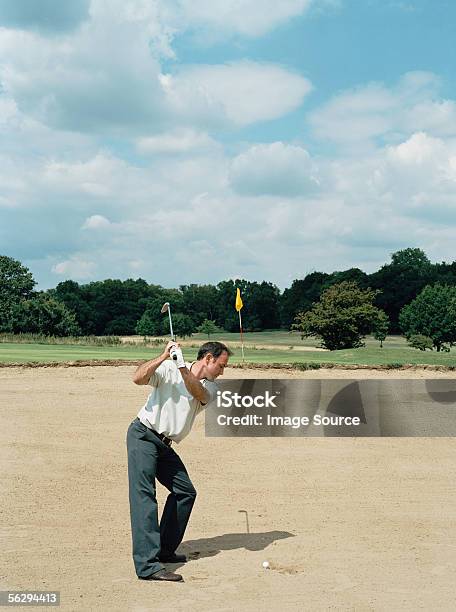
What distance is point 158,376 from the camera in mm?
6484

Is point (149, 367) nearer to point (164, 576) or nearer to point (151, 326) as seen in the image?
point (164, 576)

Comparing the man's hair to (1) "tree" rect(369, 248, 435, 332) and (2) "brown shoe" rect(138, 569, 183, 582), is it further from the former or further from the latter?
(1) "tree" rect(369, 248, 435, 332)

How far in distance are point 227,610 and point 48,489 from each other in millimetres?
5220

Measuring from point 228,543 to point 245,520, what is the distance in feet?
3.72

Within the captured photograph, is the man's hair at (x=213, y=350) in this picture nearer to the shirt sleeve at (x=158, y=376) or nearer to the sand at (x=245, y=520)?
the shirt sleeve at (x=158, y=376)

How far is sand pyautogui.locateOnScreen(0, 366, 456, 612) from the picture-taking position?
6.11 m

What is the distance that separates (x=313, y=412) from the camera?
17.2 meters

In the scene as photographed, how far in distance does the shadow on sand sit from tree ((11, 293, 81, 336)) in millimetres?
42727

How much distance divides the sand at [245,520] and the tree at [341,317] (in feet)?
67.9

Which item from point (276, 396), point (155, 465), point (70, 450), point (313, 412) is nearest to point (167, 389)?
point (155, 465)

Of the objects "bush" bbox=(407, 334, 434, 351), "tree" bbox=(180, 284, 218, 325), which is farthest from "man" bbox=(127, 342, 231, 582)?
"tree" bbox=(180, 284, 218, 325)

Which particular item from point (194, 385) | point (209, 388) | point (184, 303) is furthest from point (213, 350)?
point (184, 303)

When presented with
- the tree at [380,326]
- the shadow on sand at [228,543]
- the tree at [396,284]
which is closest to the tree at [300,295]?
the tree at [396,284]

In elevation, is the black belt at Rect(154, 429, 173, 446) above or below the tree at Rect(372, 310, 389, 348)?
below
